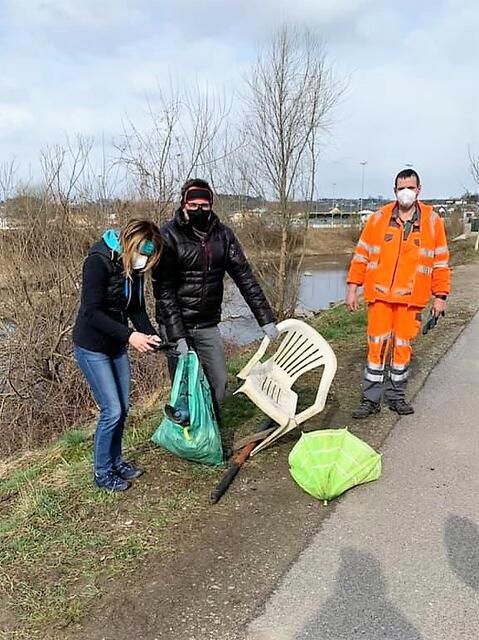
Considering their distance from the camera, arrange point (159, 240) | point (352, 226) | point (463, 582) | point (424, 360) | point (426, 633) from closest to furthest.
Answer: point (426, 633)
point (463, 582)
point (159, 240)
point (424, 360)
point (352, 226)

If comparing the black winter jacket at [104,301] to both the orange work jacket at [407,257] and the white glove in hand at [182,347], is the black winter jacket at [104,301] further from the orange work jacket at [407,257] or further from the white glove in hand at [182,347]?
the orange work jacket at [407,257]

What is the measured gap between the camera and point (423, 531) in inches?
130

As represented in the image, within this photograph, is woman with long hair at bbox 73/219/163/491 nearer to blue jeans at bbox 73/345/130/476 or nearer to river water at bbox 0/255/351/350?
blue jeans at bbox 73/345/130/476

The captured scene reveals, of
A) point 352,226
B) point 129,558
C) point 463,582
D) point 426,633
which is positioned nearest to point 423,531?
point 463,582

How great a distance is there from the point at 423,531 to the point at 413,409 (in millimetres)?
2023

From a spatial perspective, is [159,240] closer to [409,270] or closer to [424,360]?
[409,270]

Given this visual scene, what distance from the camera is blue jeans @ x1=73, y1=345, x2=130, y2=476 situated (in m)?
3.63

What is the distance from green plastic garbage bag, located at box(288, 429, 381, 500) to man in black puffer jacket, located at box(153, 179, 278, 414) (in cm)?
79

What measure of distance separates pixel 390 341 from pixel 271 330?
1.49 meters

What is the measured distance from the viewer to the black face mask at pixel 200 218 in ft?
12.9

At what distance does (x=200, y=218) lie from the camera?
3.94 m

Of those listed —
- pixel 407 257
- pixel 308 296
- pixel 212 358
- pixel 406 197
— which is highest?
pixel 406 197

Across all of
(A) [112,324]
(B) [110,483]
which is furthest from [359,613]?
(A) [112,324]

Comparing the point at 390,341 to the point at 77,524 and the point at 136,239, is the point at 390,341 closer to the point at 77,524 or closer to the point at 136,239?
the point at 136,239
